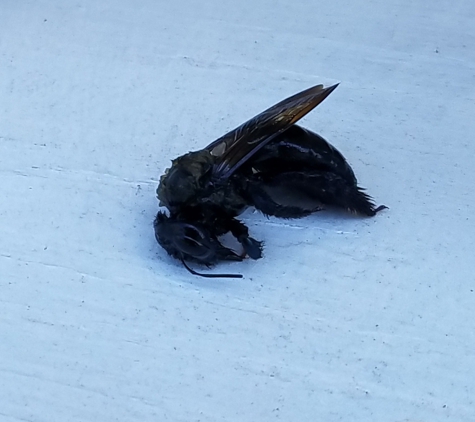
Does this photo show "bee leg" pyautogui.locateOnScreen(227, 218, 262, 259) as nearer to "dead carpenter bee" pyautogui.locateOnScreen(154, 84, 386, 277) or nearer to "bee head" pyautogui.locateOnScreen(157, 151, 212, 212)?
"dead carpenter bee" pyautogui.locateOnScreen(154, 84, 386, 277)

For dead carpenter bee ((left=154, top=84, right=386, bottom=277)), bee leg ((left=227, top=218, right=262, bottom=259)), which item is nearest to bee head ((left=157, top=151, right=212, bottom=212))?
dead carpenter bee ((left=154, top=84, right=386, bottom=277))

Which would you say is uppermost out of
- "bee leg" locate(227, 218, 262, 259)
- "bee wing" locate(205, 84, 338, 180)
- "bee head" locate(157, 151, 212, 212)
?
"bee wing" locate(205, 84, 338, 180)

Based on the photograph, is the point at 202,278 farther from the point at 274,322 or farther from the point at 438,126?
the point at 438,126

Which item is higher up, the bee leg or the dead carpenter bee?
the dead carpenter bee

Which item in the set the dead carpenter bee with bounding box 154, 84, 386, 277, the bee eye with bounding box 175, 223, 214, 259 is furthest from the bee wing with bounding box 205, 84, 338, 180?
the bee eye with bounding box 175, 223, 214, 259

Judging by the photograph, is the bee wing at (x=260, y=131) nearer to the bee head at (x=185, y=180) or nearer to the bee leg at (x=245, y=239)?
the bee head at (x=185, y=180)

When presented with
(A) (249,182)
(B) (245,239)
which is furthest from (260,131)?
(B) (245,239)
